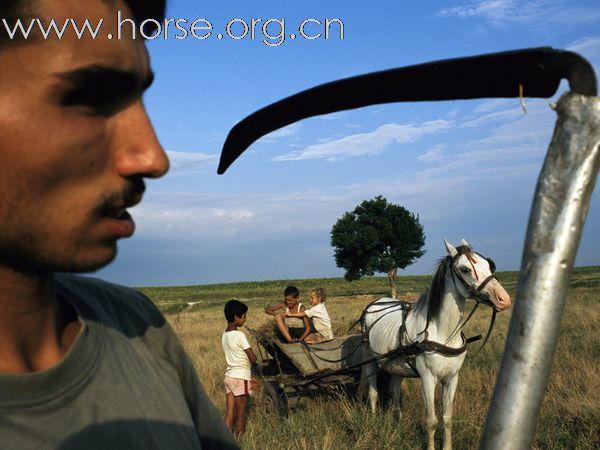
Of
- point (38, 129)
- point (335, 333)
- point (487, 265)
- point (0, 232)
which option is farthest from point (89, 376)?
point (335, 333)

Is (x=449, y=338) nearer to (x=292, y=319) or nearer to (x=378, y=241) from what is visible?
(x=292, y=319)

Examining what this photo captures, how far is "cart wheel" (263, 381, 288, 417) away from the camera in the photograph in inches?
296

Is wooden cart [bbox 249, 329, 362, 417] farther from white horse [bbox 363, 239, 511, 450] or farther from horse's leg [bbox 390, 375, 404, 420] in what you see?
white horse [bbox 363, 239, 511, 450]

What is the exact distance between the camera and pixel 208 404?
4.62ft

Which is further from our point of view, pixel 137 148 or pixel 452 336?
pixel 452 336

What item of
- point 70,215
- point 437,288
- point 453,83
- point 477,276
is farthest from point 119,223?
point 437,288

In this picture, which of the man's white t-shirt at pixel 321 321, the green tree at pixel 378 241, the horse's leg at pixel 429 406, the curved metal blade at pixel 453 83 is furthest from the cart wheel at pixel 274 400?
the green tree at pixel 378 241

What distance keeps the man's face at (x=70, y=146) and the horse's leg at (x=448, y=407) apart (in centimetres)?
561

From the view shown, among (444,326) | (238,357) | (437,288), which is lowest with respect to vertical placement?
(238,357)

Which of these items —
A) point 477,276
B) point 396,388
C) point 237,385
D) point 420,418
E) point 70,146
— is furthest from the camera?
point 396,388

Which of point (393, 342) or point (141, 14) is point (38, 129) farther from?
point (393, 342)

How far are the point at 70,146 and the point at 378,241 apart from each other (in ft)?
153

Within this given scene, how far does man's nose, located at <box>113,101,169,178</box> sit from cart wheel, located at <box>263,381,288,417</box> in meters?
6.91

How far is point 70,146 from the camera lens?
959 mm
